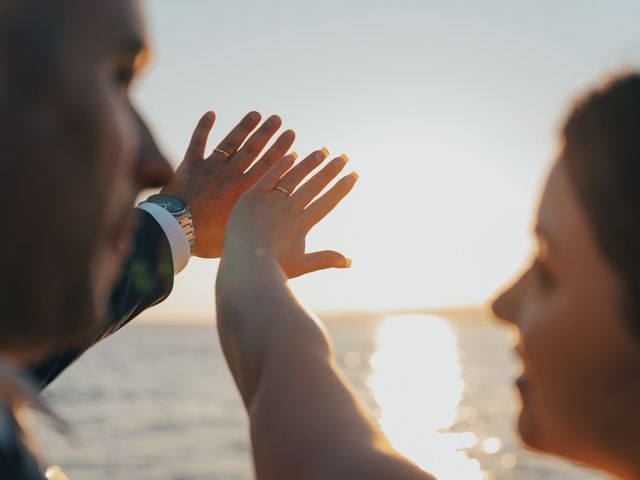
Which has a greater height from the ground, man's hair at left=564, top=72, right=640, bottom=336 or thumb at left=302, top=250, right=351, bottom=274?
man's hair at left=564, top=72, right=640, bottom=336

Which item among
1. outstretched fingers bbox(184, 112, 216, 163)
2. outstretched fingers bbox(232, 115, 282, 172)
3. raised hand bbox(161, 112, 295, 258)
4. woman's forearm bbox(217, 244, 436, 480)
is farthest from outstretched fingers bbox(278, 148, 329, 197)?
outstretched fingers bbox(184, 112, 216, 163)

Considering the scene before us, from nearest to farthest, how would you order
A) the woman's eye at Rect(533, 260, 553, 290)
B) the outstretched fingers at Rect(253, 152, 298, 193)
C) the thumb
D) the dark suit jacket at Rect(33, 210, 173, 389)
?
the woman's eye at Rect(533, 260, 553, 290) < the outstretched fingers at Rect(253, 152, 298, 193) < the thumb < the dark suit jacket at Rect(33, 210, 173, 389)

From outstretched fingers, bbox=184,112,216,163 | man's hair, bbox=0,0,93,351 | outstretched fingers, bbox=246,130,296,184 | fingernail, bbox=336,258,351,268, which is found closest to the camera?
man's hair, bbox=0,0,93,351

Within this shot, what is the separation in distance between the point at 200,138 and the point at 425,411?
126 ft

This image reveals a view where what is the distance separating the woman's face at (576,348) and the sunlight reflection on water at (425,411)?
30 cm

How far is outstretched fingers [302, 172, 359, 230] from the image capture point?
2277 millimetres

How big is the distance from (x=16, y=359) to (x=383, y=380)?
61.5 metres

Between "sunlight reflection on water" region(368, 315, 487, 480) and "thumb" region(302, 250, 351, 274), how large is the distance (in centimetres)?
55

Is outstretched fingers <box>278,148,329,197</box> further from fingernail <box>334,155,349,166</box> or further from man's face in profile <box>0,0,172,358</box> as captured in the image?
man's face in profile <box>0,0,172,358</box>

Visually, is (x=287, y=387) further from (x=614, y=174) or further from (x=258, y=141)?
(x=258, y=141)

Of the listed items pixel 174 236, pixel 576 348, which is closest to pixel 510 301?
pixel 576 348

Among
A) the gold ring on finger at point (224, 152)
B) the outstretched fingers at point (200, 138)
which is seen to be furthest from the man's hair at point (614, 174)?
the outstretched fingers at point (200, 138)

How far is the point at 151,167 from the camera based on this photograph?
1.88m

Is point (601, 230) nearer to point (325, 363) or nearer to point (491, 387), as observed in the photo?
point (325, 363)
